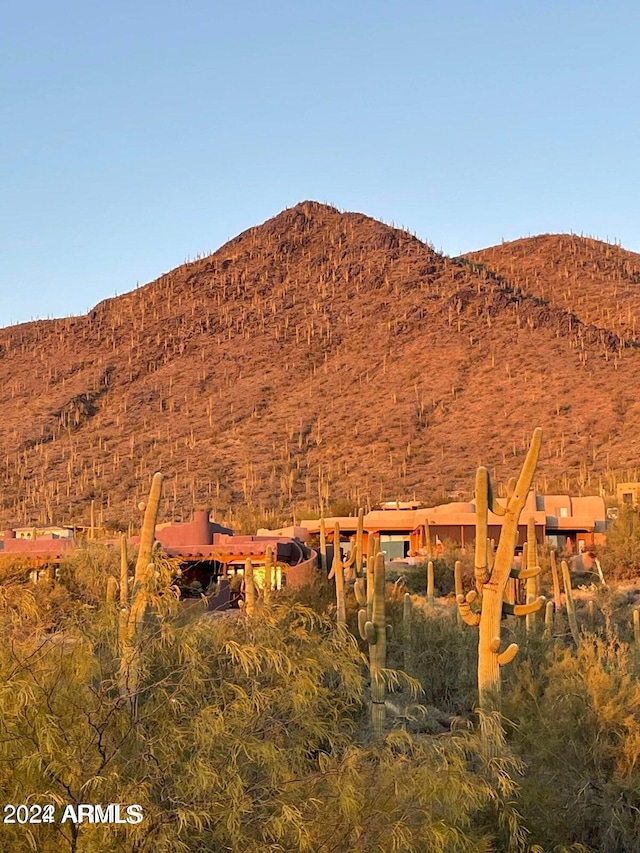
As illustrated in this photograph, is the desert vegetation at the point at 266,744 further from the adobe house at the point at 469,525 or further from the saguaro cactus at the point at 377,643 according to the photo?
the adobe house at the point at 469,525

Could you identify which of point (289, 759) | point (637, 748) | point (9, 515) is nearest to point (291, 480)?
point (9, 515)

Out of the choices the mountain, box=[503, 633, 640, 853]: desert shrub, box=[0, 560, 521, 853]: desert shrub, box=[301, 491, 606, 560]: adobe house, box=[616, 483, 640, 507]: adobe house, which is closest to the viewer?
box=[0, 560, 521, 853]: desert shrub

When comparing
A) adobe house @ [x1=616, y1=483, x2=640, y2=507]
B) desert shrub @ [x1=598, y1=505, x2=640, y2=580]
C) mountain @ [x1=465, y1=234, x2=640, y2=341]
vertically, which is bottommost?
desert shrub @ [x1=598, y1=505, x2=640, y2=580]

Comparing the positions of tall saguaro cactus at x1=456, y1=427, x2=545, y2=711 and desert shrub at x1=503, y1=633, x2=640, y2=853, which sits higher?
tall saguaro cactus at x1=456, y1=427, x2=545, y2=711

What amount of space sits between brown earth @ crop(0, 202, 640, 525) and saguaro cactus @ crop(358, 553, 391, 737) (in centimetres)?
4002

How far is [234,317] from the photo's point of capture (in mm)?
85438

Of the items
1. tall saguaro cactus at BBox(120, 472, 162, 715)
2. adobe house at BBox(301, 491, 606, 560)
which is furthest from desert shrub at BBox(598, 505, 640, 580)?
tall saguaro cactus at BBox(120, 472, 162, 715)

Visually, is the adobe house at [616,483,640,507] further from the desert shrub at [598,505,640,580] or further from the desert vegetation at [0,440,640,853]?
the desert vegetation at [0,440,640,853]

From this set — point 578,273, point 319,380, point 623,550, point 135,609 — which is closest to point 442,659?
Result: point 135,609

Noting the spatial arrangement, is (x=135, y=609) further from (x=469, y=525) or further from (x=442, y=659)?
(x=469, y=525)

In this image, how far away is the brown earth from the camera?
2292 inches

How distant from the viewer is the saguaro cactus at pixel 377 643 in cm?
1256

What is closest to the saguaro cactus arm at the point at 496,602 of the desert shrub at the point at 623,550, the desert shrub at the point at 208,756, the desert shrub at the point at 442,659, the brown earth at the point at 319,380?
the desert shrub at the point at 208,756

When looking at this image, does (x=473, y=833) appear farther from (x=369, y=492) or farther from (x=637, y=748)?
(x=369, y=492)
